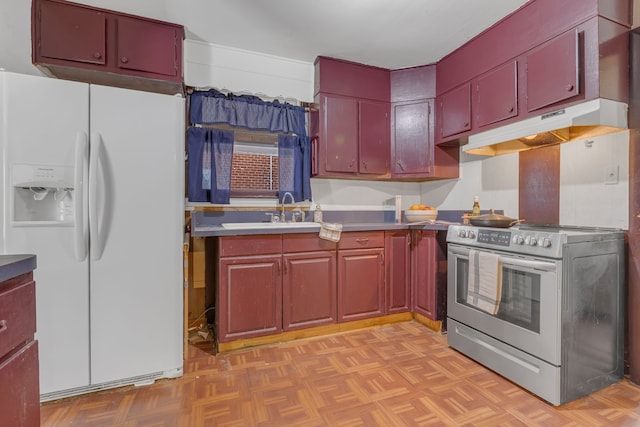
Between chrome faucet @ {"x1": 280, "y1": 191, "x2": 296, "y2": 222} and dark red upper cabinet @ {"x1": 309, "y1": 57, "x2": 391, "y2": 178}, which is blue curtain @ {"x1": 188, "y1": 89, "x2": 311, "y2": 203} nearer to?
chrome faucet @ {"x1": 280, "y1": 191, "x2": 296, "y2": 222}

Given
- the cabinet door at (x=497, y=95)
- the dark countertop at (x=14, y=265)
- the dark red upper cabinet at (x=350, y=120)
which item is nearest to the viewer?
the dark countertop at (x=14, y=265)

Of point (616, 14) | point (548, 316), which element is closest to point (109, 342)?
point (548, 316)

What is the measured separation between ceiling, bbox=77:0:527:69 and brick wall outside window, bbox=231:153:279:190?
0.98 meters

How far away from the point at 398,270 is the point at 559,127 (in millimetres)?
1606

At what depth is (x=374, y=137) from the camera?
3125 millimetres

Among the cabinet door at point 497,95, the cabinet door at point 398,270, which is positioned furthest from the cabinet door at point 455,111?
the cabinet door at point 398,270

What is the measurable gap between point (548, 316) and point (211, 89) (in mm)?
2956

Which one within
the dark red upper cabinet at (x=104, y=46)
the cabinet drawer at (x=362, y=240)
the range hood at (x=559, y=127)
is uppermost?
the dark red upper cabinet at (x=104, y=46)

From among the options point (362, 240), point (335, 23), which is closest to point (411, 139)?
point (362, 240)

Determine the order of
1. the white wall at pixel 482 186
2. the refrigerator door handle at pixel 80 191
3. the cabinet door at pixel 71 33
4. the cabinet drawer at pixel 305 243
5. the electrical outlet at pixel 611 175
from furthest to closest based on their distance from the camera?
the white wall at pixel 482 186 < the cabinet drawer at pixel 305 243 < the cabinet door at pixel 71 33 < the electrical outlet at pixel 611 175 < the refrigerator door handle at pixel 80 191

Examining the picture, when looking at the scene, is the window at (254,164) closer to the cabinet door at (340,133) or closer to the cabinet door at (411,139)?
the cabinet door at (340,133)

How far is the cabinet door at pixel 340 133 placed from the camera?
295cm

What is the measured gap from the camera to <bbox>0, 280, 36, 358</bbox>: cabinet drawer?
2.67 ft

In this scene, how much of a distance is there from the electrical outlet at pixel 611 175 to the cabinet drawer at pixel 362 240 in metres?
1.56
